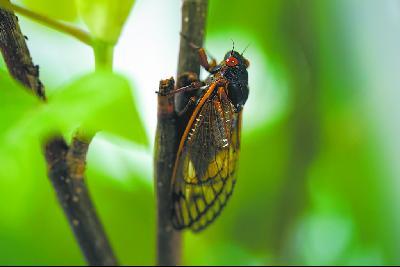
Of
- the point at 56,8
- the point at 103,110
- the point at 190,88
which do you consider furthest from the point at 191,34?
the point at 103,110

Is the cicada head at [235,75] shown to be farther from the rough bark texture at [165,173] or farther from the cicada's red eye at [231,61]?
the rough bark texture at [165,173]

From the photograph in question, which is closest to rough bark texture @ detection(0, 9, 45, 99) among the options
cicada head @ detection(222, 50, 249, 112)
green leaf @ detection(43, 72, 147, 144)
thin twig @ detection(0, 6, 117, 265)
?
thin twig @ detection(0, 6, 117, 265)

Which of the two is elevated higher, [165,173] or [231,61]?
[231,61]

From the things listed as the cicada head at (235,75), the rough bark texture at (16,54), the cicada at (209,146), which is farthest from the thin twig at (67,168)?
the cicada head at (235,75)

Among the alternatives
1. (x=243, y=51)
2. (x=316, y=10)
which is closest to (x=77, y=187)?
(x=243, y=51)

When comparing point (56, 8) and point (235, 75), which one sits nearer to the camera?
point (56, 8)

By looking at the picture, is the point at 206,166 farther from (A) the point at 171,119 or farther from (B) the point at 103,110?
(B) the point at 103,110

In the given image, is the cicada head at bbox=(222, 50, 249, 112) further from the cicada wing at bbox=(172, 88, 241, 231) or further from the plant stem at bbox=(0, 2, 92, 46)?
the plant stem at bbox=(0, 2, 92, 46)
